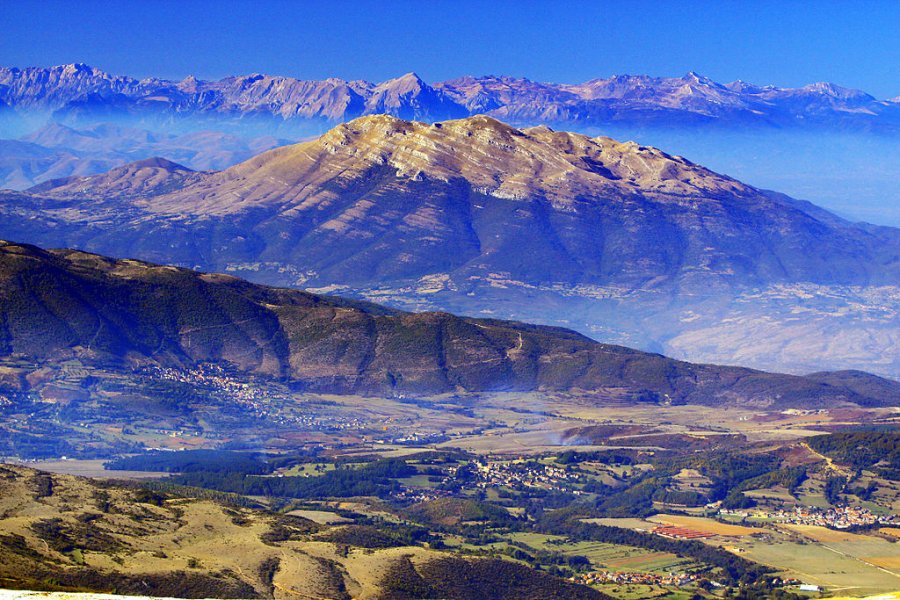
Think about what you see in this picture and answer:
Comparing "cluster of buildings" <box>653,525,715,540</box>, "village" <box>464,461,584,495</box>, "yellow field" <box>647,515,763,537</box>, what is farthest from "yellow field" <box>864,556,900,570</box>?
"village" <box>464,461,584,495</box>

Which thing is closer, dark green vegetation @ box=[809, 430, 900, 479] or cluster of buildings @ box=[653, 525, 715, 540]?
cluster of buildings @ box=[653, 525, 715, 540]

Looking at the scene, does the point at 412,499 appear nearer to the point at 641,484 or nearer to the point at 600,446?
the point at 641,484

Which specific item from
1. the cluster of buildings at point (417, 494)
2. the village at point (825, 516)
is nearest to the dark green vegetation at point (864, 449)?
the village at point (825, 516)

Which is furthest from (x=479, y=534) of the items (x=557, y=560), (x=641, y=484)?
(x=641, y=484)

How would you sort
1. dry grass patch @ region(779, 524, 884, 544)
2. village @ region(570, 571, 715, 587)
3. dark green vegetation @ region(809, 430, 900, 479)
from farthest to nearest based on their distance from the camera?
dark green vegetation @ region(809, 430, 900, 479), dry grass patch @ region(779, 524, 884, 544), village @ region(570, 571, 715, 587)

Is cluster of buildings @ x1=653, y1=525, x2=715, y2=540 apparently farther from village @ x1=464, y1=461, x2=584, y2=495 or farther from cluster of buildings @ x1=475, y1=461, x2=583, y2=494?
cluster of buildings @ x1=475, y1=461, x2=583, y2=494

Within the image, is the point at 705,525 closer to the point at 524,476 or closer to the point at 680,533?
the point at 680,533

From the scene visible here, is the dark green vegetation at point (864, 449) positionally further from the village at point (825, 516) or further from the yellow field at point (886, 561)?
the yellow field at point (886, 561)
